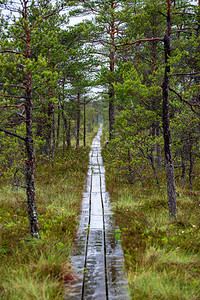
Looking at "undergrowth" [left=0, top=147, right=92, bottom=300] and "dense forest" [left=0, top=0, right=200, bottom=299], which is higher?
"dense forest" [left=0, top=0, right=200, bottom=299]

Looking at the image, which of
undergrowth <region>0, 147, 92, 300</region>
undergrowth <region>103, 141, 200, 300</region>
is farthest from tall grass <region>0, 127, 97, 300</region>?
undergrowth <region>103, 141, 200, 300</region>

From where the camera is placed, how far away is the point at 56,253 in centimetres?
529

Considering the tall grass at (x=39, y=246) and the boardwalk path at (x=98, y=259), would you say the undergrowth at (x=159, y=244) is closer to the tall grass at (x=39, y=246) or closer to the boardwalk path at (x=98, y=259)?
the boardwalk path at (x=98, y=259)

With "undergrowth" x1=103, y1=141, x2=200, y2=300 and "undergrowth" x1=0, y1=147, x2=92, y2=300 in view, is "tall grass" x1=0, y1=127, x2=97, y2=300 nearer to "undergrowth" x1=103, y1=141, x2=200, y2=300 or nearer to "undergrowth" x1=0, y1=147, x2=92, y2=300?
"undergrowth" x1=0, y1=147, x2=92, y2=300

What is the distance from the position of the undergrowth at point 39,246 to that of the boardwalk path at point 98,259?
26cm

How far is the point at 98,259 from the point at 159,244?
1.51 meters

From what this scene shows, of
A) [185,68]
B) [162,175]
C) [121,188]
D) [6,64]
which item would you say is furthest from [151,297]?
[162,175]

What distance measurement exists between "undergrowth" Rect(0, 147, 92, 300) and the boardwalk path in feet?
0.85

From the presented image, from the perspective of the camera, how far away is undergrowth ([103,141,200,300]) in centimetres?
427

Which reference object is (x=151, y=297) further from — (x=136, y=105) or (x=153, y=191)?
(x=136, y=105)

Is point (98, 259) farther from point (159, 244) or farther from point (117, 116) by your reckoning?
point (117, 116)

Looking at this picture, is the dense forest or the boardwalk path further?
the dense forest

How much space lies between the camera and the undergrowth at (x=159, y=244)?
427 cm

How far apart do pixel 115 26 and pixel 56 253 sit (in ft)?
52.0
